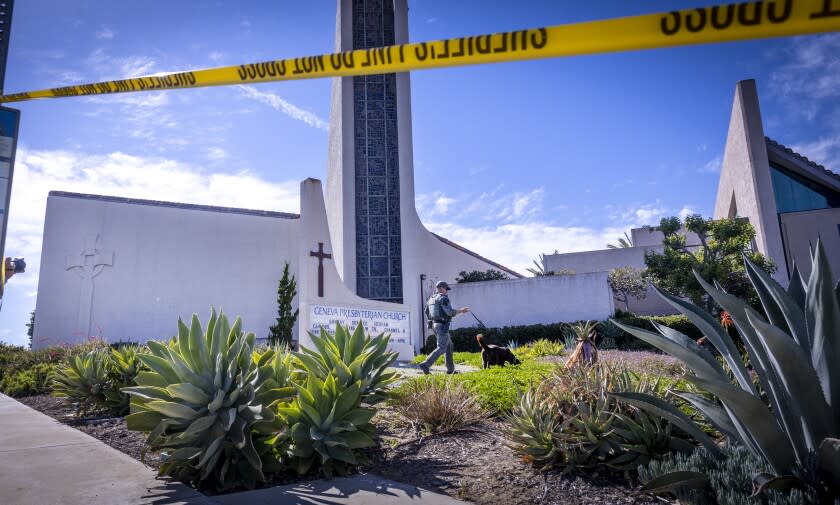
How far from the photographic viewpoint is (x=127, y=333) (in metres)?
19.6

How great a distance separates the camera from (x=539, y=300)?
2212 centimetres

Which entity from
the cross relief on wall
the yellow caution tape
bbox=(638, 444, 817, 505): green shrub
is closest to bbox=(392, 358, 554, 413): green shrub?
bbox=(638, 444, 817, 505): green shrub

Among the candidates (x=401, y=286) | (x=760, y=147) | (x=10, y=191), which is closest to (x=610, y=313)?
(x=401, y=286)

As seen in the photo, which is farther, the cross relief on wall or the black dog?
the cross relief on wall

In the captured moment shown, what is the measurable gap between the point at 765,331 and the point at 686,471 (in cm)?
86

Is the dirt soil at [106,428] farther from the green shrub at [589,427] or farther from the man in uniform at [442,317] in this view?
the man in uniform at [442,317]

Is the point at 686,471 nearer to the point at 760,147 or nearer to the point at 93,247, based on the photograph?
the point at 93,247

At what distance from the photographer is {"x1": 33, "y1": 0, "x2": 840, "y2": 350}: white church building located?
19297mm

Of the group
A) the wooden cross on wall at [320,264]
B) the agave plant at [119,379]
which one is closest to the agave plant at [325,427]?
the agave plant at [119,379]

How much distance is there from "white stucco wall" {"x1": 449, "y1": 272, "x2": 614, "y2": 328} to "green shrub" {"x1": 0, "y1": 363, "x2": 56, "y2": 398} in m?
15.9

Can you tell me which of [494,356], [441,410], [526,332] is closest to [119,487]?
[441,410]

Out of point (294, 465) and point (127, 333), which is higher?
point (127, 333)

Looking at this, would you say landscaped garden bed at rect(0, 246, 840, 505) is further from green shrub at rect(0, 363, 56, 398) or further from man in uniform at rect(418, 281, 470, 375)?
green shrub at rect(0, 363, 56, 398)

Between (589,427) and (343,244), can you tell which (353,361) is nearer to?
(589,427)
